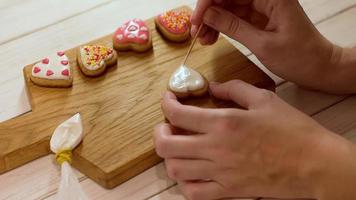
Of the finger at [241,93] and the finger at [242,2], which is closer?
the finger at [241,93]

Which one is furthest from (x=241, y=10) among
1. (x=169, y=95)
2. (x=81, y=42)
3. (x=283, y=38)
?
(x=81, y=42)

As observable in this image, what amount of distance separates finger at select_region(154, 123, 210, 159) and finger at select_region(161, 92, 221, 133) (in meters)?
0.02

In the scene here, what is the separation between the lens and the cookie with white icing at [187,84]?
0.92m

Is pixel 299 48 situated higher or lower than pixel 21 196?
higher

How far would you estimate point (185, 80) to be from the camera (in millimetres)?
927

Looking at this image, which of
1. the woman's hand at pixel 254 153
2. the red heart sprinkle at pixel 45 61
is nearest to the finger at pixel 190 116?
the woman's hand at pixel 254 153

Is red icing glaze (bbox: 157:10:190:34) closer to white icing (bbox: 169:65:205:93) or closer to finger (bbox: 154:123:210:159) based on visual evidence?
white icing (bbox: 169:65:205:93)

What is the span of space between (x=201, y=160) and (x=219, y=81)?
0.22 metres

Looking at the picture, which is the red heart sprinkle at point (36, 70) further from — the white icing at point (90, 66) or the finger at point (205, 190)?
the finger at point (205, 190)

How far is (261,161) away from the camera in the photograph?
777mm

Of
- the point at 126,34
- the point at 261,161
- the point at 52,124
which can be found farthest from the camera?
the point at 126,34

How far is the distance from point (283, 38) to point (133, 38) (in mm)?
277

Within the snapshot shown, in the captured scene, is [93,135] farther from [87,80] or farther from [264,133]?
[264,133]

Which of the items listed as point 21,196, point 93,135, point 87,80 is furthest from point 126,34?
point 21,196
